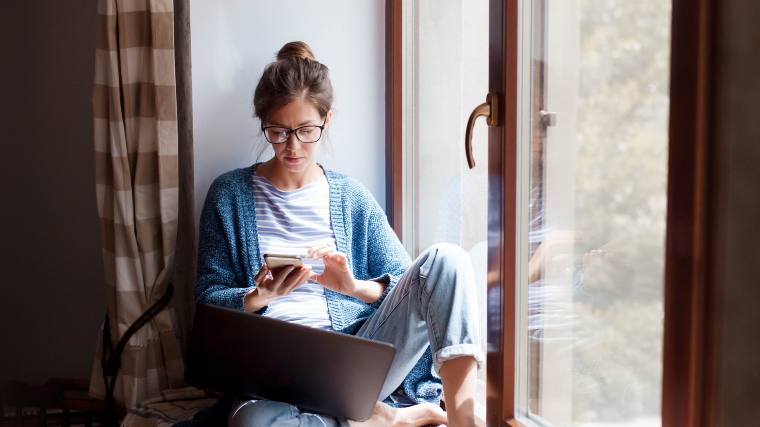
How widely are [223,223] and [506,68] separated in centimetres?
75

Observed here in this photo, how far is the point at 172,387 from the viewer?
170 cm

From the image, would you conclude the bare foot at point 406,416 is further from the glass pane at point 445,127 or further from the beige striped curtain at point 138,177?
the beige striped curtain at point 138,177

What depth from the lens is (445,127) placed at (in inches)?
69.1

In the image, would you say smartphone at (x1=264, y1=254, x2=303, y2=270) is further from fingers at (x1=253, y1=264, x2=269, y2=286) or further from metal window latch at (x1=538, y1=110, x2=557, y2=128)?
metal window latch at (x1=538, y1=110, x2=557, y2=128)

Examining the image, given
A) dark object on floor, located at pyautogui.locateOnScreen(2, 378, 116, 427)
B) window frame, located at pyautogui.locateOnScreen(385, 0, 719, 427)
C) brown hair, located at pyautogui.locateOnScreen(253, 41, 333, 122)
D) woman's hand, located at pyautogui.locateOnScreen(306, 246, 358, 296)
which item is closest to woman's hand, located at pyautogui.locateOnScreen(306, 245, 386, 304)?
woman's hand, located at pyautogui.locateOnScreen(306, 246, 358, 296)

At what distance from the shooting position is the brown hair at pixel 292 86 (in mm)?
1568

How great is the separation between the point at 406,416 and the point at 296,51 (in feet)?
2.89

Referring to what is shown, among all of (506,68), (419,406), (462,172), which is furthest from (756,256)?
(462,172)

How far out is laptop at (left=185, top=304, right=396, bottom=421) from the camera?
1.25m

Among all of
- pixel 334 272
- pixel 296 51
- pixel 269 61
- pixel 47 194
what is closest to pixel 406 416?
pixel 334 272

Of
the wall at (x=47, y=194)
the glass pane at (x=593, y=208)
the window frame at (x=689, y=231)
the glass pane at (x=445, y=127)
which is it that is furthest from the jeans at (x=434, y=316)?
the wall at (x=47, y=194)

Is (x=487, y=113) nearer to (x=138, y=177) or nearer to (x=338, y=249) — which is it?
(x=338, y=249)

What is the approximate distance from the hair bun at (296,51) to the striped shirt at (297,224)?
299 mm

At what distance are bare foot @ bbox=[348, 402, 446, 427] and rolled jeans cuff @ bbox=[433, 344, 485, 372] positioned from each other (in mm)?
174
